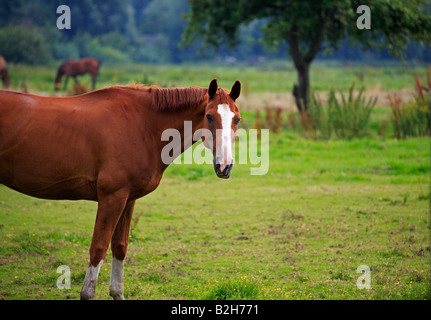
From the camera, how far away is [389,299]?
4895 millimetres

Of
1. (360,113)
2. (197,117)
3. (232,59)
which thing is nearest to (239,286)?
(197,117)

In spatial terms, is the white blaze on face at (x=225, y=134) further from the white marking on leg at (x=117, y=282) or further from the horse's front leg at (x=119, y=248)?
the white marking on leg at (x=117, y=282)

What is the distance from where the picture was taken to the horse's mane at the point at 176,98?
478 centimetres

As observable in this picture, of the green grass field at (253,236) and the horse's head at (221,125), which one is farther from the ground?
the horse's head at (221,125)

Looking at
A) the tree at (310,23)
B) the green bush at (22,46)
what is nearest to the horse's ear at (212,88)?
the tree at (310,23)

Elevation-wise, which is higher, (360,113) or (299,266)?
(360,113)

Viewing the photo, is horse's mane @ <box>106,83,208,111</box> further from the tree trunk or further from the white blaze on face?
the tree trunk

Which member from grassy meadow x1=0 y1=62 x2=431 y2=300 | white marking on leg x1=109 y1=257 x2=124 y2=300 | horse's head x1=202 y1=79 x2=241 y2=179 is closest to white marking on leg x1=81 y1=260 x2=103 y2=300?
white marking on leg x1=109 y1=257 x2=124 y2=300

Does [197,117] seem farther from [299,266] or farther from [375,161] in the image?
[375,161]

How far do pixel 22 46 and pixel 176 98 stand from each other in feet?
122

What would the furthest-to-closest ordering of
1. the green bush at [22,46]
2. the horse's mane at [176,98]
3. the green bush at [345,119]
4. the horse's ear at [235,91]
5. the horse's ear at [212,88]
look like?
the green bush at [22,46]
the green bush at [345,119]
the horse's mane at [176,98]
the horse's ear at [235,91]
the horse's ear at [212,88]

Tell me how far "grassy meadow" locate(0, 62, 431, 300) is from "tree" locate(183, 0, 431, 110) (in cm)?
493

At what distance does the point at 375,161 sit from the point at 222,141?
→ 8142mm

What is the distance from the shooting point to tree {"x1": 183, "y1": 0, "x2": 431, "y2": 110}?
1495cm
